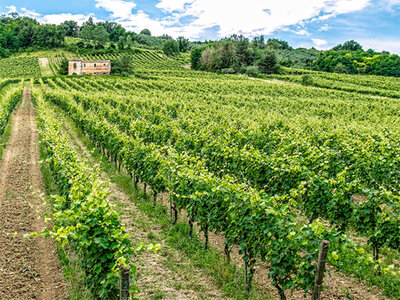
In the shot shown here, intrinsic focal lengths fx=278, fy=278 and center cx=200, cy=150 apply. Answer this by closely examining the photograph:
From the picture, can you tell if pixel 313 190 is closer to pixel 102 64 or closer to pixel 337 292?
pixel 337 292

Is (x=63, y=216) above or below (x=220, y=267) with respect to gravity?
above

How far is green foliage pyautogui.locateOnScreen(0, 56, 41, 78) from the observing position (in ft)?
273

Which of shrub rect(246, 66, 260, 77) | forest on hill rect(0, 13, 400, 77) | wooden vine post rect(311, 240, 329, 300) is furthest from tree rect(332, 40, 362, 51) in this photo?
wooden vine post rect(311, 240, 329, 300)

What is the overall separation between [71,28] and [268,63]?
148 m

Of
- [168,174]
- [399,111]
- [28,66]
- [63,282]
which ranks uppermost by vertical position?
[28,66]

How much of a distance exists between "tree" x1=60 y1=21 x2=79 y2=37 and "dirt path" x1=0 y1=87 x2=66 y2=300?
18710 cm

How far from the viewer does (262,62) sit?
8712 cm

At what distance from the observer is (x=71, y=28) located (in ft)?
588

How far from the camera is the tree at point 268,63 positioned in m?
85.8

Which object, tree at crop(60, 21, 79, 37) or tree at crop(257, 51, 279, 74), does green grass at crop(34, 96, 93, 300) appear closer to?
tree at crop(257, 51, 279, 74)

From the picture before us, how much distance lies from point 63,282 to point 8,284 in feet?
3.96

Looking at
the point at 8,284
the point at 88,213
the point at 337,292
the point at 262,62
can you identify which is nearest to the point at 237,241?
the point at 337,292

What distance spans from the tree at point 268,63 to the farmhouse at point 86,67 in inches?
1878

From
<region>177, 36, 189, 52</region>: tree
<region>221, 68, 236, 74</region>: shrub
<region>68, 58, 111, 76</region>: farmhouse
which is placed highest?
<region>177, 36, 189, 52</region>: tree
